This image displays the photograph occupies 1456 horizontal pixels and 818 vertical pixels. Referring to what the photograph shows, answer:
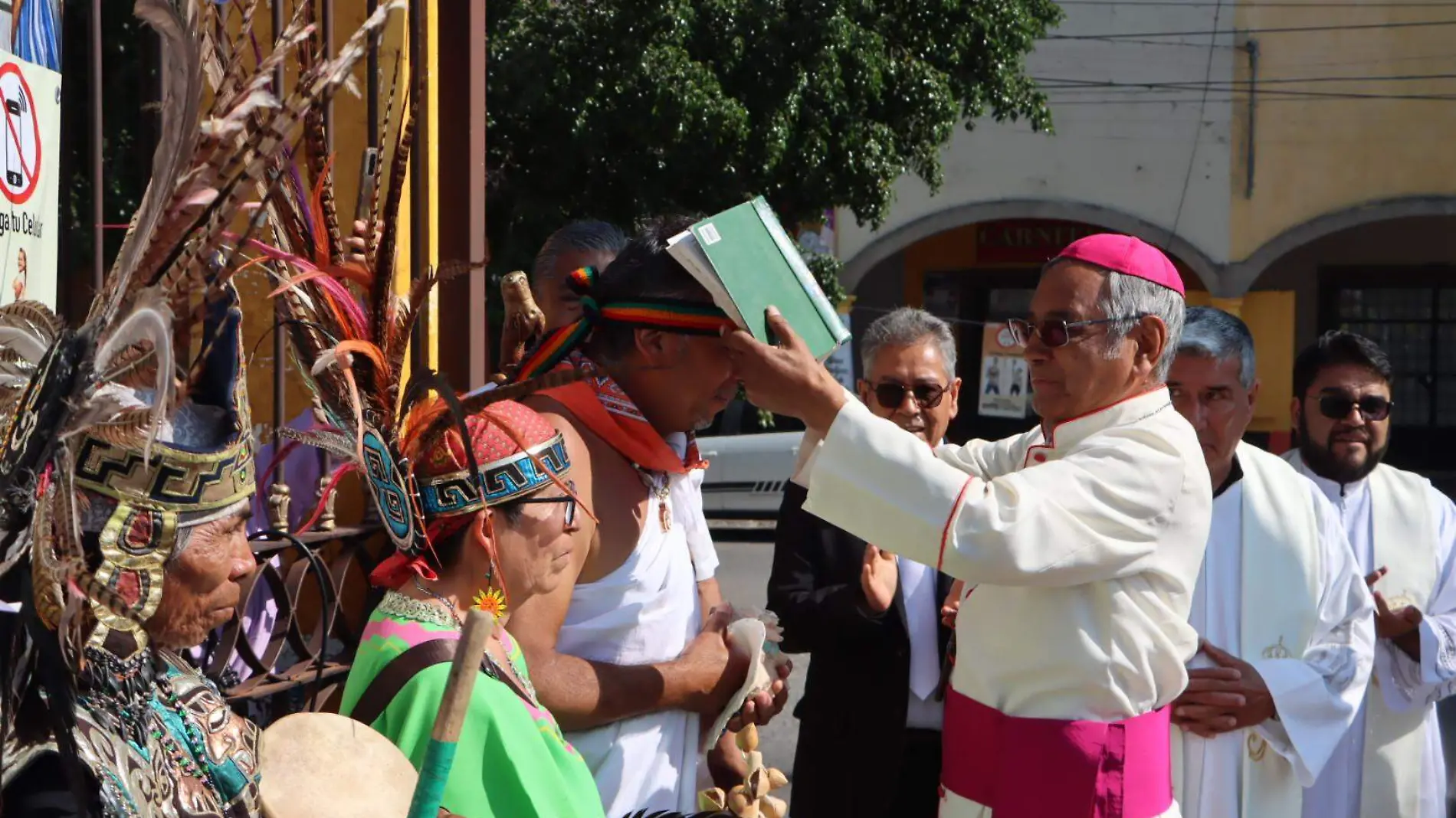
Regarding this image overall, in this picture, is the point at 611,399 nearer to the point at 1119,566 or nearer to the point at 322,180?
the point at 322,180

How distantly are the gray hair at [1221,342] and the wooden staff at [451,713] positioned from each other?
2605mm

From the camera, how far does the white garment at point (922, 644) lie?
355 cm

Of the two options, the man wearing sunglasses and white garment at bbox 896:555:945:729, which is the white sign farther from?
white garment at bbox 896:555:945:729

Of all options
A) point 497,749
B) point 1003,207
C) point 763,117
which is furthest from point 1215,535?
point 1003,207

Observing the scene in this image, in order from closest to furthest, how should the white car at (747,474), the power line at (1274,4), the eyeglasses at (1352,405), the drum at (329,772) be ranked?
the drum at (329,772) < the eyeglasses at (1352,405) < the white car at (747,474) < the power line at (1274,4)

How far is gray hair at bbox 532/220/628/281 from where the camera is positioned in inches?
157

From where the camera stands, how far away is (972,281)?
2039cm

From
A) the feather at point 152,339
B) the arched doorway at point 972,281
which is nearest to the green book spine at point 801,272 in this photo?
the feather at point 152,339

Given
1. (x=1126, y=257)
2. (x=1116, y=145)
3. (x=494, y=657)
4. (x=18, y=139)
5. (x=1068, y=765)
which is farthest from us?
(x=1116, y=145)

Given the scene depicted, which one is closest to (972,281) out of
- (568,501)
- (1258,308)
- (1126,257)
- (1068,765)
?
(1258,308)

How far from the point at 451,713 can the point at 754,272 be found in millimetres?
1259

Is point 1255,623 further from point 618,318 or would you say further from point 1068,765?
point 618,318

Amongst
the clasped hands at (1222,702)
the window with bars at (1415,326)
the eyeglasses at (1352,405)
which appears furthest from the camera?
the window with bars at (1415,326)

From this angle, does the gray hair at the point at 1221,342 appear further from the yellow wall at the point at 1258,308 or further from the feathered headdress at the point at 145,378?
the yellow wall at the point at 1258,308
